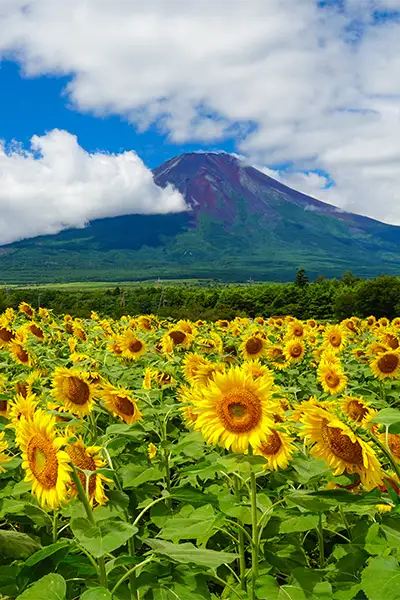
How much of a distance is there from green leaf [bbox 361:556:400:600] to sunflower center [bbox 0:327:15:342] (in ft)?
18.0

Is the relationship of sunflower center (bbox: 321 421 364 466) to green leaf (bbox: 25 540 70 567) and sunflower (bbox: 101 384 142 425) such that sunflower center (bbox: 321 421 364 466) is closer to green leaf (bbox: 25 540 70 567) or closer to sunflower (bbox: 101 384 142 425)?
green leaf (bbox: 25 540 70 567)

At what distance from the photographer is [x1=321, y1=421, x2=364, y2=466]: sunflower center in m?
2.30

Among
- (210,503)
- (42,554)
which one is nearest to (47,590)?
(42,554)

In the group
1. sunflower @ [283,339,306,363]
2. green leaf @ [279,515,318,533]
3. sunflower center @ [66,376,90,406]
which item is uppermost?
sunflower center @ [66,376,90,406]

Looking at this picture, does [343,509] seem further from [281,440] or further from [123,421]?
[123,421]

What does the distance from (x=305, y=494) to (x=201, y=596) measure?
1.64ft

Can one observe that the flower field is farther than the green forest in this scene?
No

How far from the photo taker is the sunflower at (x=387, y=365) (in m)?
5.59

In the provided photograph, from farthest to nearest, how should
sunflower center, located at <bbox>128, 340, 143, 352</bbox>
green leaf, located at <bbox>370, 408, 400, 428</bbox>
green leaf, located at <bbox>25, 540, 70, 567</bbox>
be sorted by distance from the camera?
sunflower center, located at <bbox>128, 340, 143, 352</bbox> → green leaf, located at <bbox>370, 408, 400, 428</bbox> → green leaf, located at <bbox>25, 540, 70, 567</bbox>

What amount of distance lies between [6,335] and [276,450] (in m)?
4.78

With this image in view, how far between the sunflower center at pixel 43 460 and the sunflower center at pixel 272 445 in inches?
37.9

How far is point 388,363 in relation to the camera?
5621mm

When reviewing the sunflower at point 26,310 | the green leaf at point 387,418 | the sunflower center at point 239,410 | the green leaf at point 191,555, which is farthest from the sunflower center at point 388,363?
the sunflower at point 26,310

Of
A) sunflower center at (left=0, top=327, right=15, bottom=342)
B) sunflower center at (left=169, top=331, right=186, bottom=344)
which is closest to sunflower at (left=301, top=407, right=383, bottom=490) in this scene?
sunflower center at (left=169, top=331, right=186, bottom=344)
